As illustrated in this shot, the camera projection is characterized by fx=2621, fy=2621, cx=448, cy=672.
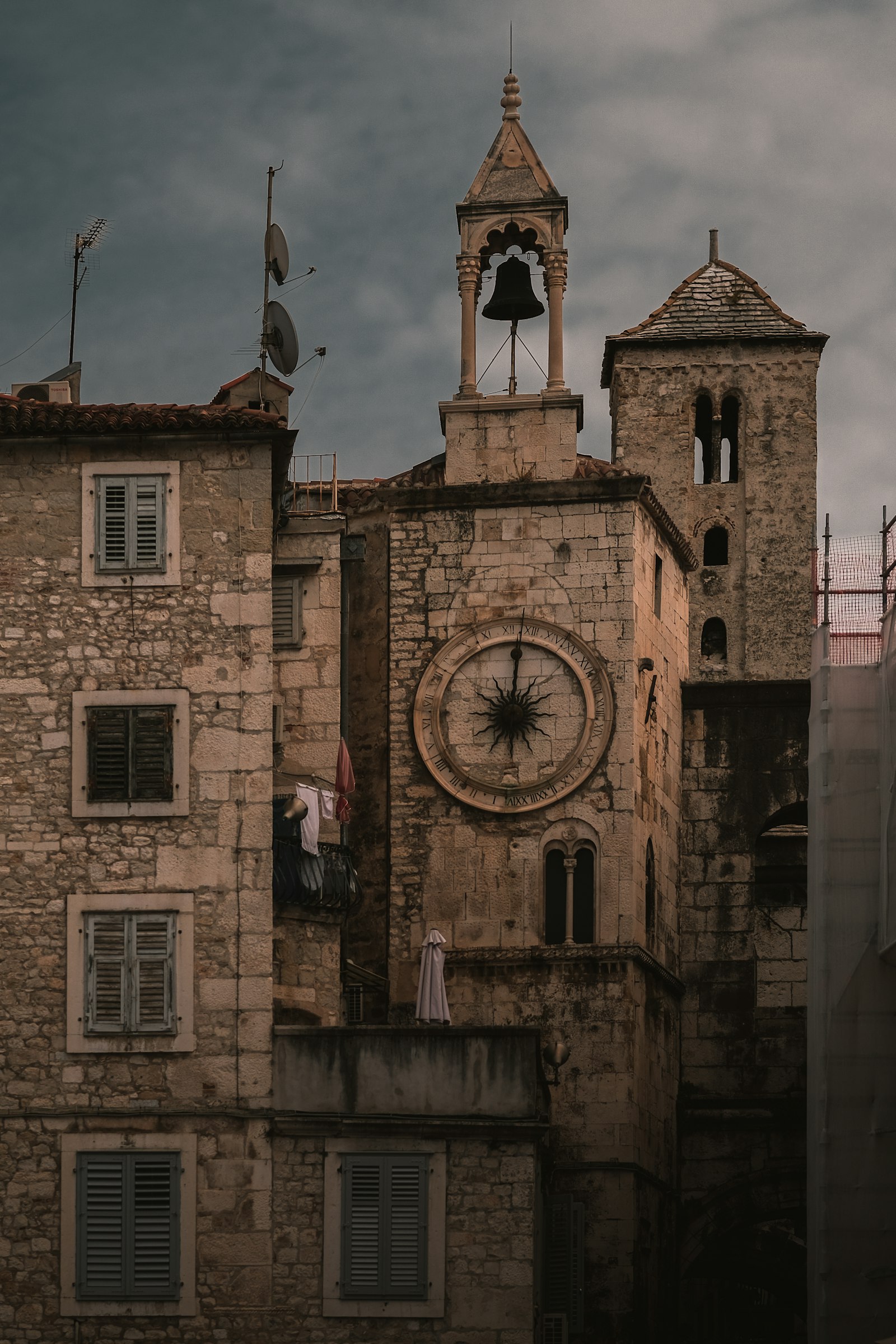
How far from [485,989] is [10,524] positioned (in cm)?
1070

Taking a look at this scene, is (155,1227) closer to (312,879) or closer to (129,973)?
(129,973)

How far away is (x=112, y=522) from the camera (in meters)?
Result: 31.6

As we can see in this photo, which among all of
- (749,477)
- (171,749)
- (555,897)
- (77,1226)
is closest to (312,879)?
(171,749)

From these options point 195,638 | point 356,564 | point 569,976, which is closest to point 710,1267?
point 569,976

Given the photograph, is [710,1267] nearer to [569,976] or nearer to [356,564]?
[569,976]

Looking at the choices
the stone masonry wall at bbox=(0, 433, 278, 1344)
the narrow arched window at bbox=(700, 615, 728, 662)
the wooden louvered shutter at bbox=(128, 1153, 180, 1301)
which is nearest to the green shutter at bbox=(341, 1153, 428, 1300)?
the stone masonry wall at bbox=(0, 433, 278, 1344)

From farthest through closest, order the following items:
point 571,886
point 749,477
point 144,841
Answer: point 749,477 < point 571,886 < point 144,841

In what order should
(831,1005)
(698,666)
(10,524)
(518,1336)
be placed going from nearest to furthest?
1. (518,1336)
2. (10,524)
3. (831,1005)
4. (698,666)

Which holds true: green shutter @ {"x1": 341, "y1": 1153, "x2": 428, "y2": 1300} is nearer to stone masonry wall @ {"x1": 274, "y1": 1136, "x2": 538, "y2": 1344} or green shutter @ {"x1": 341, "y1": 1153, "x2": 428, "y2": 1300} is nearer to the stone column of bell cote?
stone masonry wall @ {"x1": 274, "y1": 1136, "x2": 538, "y2": 1344}

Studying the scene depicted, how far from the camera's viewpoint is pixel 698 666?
5412 cm

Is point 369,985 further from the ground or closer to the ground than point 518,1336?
further from the ground

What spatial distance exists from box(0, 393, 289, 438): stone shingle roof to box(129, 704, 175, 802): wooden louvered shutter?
11.2ft

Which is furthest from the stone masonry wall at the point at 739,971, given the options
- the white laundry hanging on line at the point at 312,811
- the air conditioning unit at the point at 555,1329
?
the white laundry hanging on line at the point at 312,811

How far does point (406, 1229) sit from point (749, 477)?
27.6m
